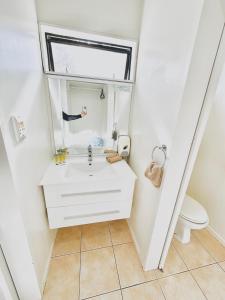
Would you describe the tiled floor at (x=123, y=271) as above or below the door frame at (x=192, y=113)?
below

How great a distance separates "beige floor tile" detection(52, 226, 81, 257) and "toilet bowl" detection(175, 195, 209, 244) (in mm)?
1150

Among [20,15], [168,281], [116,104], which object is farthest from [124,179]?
[20,15]

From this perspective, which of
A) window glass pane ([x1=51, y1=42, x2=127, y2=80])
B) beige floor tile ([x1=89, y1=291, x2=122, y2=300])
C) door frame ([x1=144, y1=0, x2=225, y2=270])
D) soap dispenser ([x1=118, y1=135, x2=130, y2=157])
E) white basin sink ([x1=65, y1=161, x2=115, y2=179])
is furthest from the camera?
soap dispenser ([x1=118, y1=135, x2=130, y2=157])

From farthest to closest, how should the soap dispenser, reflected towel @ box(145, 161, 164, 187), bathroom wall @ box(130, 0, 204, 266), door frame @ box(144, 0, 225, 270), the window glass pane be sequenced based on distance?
the soap dispenser, the window glass pane, reflected towel @ box(145, 161, 164, 187), bathroom wall @ box(130, 0, 204, 266), door frame @ box(144, 0, 225, 270)

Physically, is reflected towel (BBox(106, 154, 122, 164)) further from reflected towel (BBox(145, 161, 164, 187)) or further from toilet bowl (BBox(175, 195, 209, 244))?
toilet bowl (BBox(175, 195, 209, 244))

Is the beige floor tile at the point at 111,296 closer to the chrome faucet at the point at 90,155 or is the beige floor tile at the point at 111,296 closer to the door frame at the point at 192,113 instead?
the door frame at the point at 192,113

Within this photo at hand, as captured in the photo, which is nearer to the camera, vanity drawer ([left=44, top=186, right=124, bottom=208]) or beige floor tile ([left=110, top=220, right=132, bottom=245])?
vanity drawer ([left=44, top=186, right=124, bottom=208])

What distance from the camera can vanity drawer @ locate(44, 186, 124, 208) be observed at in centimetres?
116

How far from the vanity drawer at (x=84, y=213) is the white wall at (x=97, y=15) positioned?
1660mm

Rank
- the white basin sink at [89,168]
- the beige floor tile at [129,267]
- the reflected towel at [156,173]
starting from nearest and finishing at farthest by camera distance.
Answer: the reflected towel at [156,173], the beige floor tile at [129,267], the white basin sink at [89,168]

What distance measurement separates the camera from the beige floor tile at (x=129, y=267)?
1206mm

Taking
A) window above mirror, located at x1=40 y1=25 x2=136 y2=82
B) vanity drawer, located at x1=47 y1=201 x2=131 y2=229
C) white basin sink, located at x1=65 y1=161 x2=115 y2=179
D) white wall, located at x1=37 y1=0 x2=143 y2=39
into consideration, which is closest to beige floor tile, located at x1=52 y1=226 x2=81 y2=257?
vanity drawer, located at x1=47 y1=201 x2=131 y2=229

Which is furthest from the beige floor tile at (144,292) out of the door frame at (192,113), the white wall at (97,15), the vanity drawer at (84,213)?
the white wall at (97,15)

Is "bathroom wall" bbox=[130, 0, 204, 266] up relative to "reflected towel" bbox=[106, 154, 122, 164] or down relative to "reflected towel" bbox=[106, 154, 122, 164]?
up
